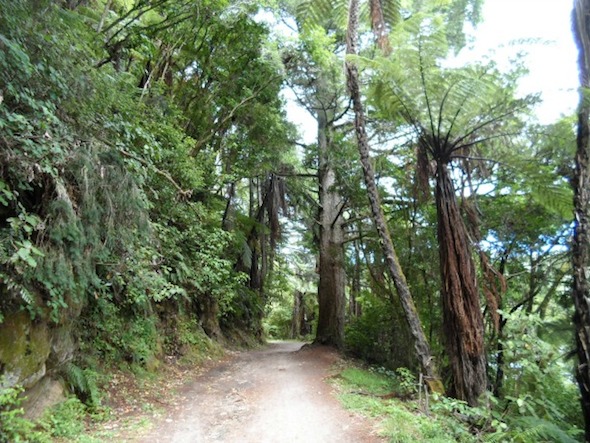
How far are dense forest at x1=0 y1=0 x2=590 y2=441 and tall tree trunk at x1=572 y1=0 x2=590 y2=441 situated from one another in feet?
0.07

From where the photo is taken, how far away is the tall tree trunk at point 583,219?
4.21 m

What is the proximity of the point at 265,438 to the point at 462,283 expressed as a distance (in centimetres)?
362

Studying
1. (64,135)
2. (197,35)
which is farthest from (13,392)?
(197,35)

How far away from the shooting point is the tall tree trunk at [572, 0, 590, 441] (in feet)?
13.8

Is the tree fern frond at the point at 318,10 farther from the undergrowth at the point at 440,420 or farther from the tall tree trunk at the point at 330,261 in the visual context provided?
the undergrowth at the point at 440,420

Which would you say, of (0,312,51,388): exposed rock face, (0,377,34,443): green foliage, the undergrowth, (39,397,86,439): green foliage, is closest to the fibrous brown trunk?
the undergrowth

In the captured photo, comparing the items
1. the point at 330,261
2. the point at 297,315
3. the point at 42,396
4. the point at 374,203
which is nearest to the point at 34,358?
the point at 42,396

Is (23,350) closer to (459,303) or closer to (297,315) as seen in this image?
(459,303)

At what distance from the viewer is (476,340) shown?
5.61 m

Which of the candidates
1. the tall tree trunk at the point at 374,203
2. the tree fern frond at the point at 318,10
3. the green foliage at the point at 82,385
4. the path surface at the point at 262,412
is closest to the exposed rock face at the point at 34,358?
the green foliage at the point at 82,385

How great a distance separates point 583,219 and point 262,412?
4699mm

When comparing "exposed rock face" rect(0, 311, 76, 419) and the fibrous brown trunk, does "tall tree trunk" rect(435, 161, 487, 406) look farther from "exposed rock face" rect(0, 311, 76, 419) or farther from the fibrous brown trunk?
the fibrous brown trunk

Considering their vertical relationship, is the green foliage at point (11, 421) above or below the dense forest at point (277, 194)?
below

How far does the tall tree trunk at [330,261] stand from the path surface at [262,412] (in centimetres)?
238
